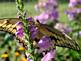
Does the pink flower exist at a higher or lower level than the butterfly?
lower

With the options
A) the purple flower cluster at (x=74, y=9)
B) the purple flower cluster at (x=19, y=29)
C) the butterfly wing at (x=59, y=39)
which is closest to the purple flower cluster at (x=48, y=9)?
the purple flower cluster at (x=74, y=9)

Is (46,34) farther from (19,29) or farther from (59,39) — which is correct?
(19,29)

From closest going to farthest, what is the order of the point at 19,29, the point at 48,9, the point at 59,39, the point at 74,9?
the point at 19,29, the point at 59,39, the point at 74,9, the point at 48,9

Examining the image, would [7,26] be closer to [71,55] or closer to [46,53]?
[46,53]

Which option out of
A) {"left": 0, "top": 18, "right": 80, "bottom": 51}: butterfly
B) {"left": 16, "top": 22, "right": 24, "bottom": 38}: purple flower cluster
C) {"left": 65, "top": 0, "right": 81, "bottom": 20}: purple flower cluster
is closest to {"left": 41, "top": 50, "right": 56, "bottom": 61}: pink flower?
{"left": 0, "top": 18, "right": 80, "bottom": 51}: butterfly

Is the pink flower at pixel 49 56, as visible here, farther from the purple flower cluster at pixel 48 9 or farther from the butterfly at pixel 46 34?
the purple flower cluster at pixel 48 9

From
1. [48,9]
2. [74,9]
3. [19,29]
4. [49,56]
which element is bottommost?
[48,9]

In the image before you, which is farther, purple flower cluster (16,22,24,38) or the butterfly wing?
the butterfly wing

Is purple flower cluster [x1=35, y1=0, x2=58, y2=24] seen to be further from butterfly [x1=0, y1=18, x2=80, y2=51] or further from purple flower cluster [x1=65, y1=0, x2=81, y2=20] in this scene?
butterfly [x1=0, y1=18, x2=80, y2=51]

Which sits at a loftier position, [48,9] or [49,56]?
[49,56]

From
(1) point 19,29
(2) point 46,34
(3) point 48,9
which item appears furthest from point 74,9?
(1) point 19,29

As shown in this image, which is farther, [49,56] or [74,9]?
[74,9]
